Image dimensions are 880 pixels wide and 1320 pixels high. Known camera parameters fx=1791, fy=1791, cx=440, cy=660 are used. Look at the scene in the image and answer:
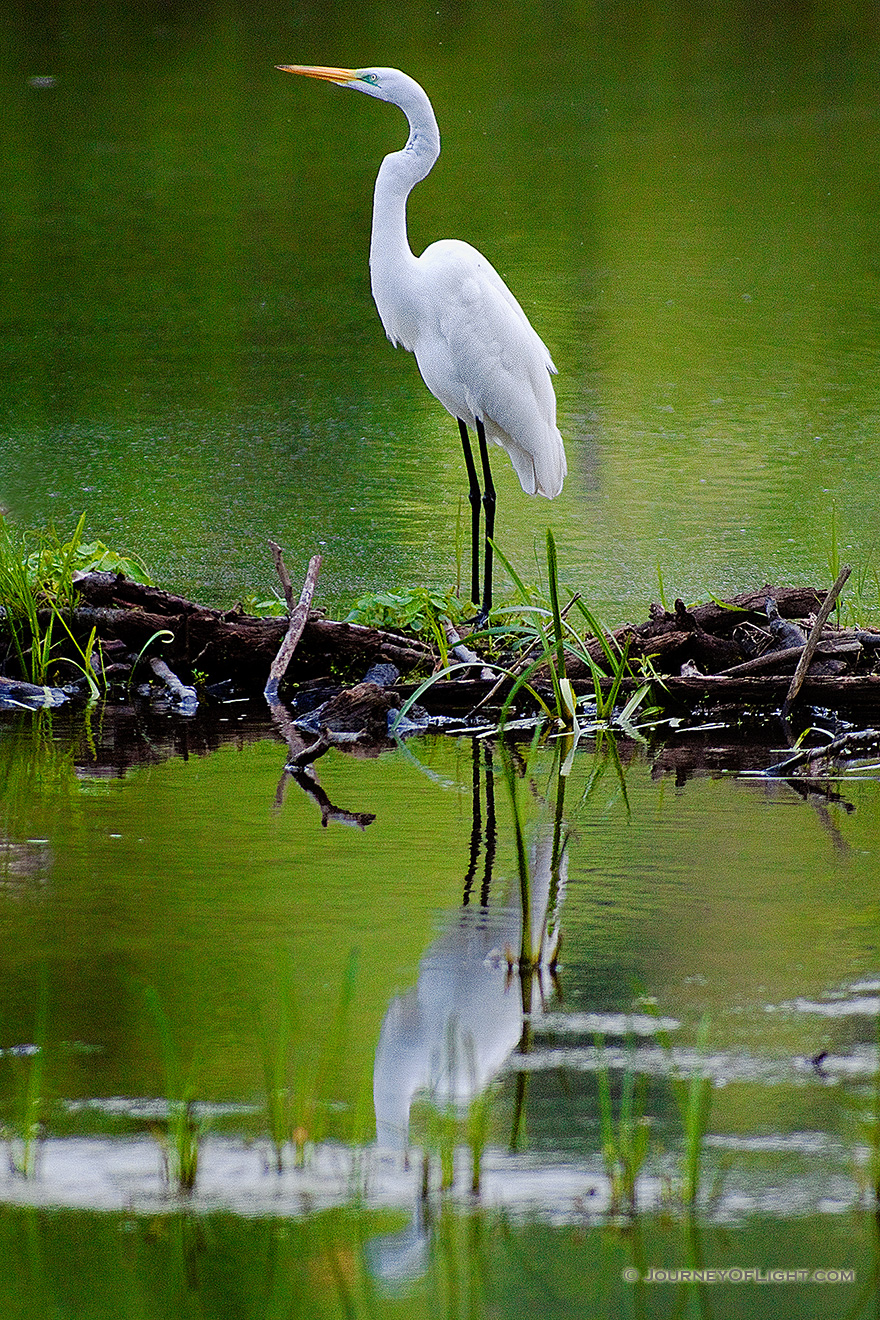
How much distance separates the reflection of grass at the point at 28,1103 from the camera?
2223 millimetres

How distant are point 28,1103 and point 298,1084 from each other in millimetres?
355

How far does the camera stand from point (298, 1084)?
2.38 metres

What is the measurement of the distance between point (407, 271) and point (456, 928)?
245 cm

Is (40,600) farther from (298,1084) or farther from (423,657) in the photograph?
(298,1084)

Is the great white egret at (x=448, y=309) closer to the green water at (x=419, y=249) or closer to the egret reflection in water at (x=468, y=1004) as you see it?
the green water at (x=419, y=249)

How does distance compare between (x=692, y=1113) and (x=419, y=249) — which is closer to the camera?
(x=692, y=1113)

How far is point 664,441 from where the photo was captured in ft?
23.4

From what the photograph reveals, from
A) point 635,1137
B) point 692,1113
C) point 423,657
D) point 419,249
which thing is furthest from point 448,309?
point 419,249

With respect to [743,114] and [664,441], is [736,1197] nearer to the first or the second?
[664,441]

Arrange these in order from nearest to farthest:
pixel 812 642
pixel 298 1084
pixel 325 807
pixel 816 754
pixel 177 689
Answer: pixel 298 1084, pixel 325 807, pixel 816 754, pixel 812 642, pixel 177 689

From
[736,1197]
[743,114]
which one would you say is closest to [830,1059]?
[736,1197]

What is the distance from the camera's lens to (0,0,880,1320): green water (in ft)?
7.04

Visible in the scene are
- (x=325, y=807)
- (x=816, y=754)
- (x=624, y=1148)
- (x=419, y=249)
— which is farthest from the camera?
(x=419, y=249)

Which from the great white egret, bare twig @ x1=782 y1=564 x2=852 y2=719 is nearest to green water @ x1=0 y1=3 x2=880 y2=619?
the great white egret
